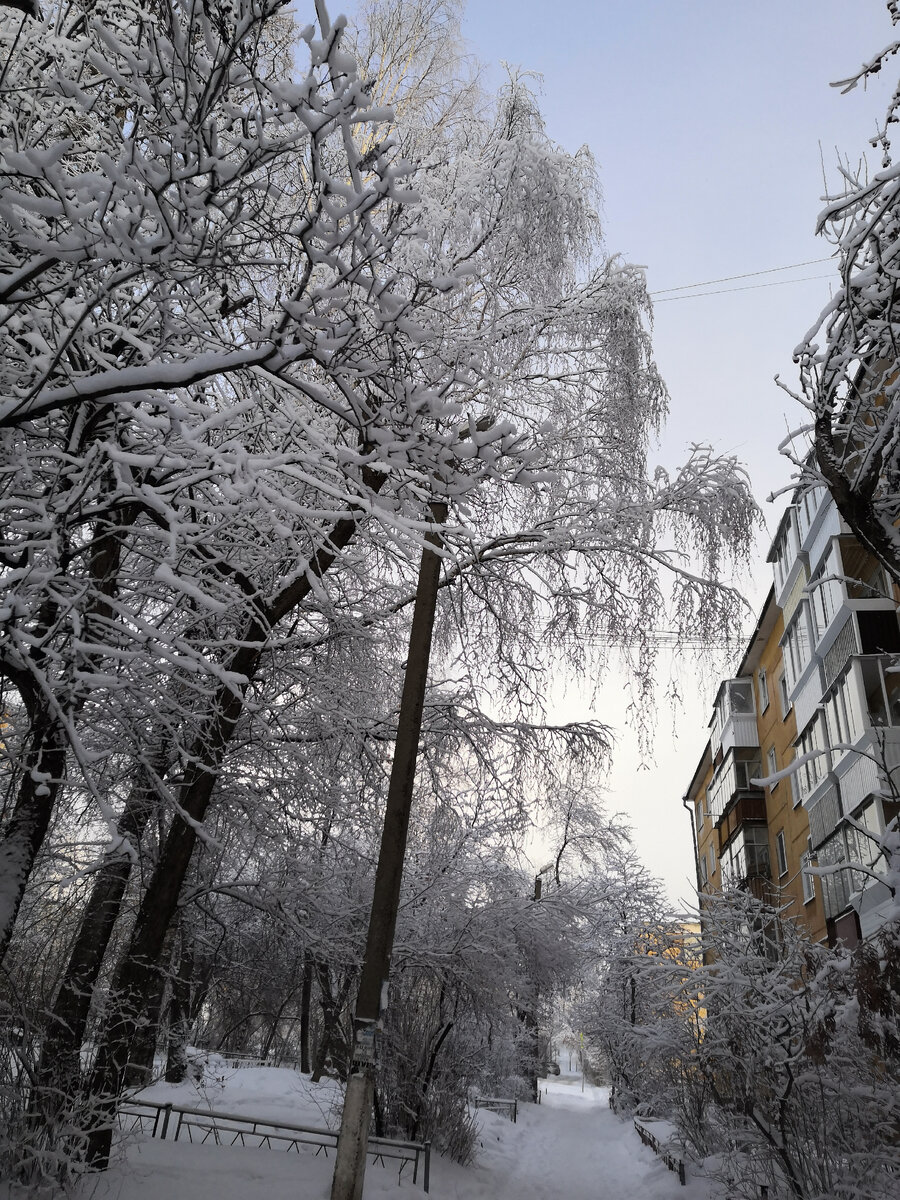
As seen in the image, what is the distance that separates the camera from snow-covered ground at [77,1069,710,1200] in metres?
7.68

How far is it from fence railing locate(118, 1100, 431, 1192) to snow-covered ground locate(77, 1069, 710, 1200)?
26cm

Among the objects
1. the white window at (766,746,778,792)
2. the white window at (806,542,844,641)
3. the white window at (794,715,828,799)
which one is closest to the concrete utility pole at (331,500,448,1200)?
the white window at (806,542,844,641)

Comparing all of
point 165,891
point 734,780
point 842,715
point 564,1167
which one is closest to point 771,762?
point 734,780

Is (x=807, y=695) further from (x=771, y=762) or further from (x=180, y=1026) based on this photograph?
(x=180, y=1026)

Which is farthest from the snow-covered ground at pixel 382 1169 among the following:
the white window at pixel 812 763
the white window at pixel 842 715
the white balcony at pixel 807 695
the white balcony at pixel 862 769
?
the white balcony at pixel 807 695

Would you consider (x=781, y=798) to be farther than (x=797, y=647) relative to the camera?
Yes

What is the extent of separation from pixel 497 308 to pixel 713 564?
12.2 feet

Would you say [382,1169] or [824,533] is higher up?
[824,533]

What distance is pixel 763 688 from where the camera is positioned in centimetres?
3122

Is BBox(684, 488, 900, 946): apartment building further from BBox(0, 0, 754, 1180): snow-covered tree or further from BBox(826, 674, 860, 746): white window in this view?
BBox(0, 0, 754, 1180): snow-covered tree

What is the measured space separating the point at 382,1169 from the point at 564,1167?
22.7 ft

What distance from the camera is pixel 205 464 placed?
5.18m

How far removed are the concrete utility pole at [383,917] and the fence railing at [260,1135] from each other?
7.95 ft

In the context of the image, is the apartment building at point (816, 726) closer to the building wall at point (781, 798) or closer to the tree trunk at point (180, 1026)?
the building wall at point (781, 798)
